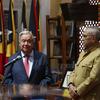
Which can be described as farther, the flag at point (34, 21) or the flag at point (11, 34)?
the flag at point (11, 34)

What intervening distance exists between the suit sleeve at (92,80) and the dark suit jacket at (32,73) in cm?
59

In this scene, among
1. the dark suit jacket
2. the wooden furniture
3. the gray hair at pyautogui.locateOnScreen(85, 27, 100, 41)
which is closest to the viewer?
the gray hair at pyautogui.locateOnScreen(85, 27, 100, 41)

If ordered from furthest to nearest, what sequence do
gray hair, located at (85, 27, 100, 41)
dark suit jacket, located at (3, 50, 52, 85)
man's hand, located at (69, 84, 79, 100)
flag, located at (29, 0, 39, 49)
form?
flag, located at (29, 0, 39, 49), dark suit jacket, located at (3, 50, 52, 85), gray hair, located at (85, 27, 100, 41), man's hand, located at (69, 84, 79, 100)

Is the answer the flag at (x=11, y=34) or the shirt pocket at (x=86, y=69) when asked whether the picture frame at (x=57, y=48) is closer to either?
the flag at (x=11, y=34)

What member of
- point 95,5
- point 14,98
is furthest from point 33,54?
point 95,5

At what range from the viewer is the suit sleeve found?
12.2 ft

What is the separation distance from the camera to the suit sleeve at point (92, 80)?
12.2 feet

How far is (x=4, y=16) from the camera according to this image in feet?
24.2

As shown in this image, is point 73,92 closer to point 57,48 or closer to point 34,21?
point 57,48

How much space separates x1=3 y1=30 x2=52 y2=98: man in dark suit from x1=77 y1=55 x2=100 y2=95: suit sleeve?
58cm

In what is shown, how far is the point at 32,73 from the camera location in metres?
4.34

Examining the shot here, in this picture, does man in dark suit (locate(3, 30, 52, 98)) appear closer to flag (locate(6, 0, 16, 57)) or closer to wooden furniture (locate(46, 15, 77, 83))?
wooden furniture (locate(46, 15, 77, 83))

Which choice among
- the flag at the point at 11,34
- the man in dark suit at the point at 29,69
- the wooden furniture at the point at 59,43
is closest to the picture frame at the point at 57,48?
the wooden furniture at the point at 59,43

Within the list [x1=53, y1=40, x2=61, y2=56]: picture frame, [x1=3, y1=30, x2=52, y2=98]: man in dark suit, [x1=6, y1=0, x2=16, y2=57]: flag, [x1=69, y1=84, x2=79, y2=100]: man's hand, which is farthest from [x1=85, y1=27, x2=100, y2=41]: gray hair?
[x1=6, y1=0, x2=16, y2=57]: flag
